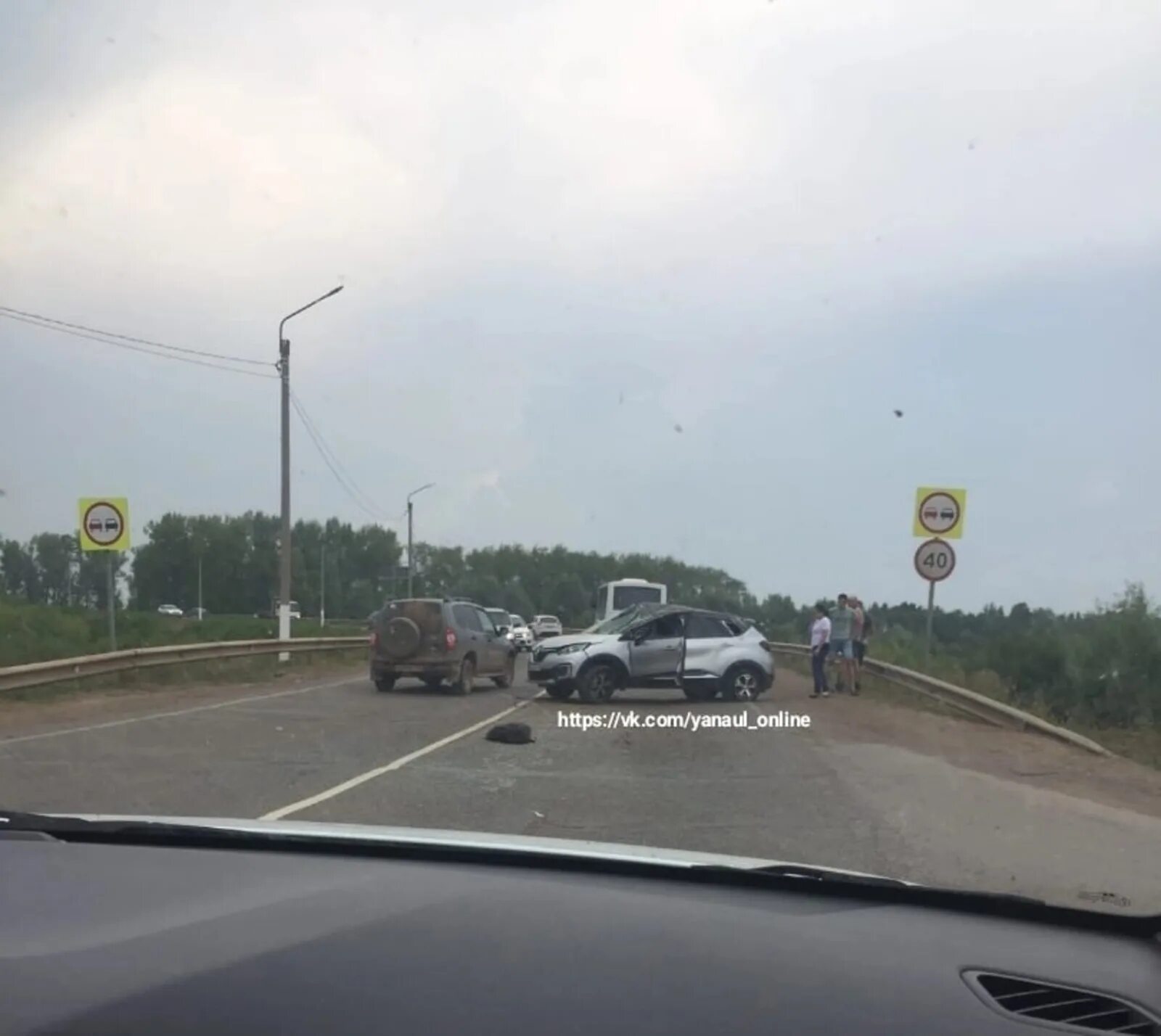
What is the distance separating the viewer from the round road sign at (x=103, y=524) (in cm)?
2288

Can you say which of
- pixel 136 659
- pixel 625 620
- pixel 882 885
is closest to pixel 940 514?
pixel 625 620

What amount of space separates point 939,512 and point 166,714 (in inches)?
446

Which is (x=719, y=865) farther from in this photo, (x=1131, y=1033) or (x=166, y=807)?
(x=166, y=807)

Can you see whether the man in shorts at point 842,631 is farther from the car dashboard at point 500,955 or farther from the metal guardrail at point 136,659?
the car dashboard at point 500,955

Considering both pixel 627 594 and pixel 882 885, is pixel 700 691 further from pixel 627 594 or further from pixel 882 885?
pixel 882 885

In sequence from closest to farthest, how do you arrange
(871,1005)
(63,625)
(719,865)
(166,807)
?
(871,1005), (719,865), (166,807), (63,625)

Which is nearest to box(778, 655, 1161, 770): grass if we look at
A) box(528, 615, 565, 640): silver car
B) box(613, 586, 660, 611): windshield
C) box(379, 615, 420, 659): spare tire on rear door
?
box(379, 615, 420, 659): spare tire on rear door

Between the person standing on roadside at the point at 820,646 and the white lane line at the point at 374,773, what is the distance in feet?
21.9

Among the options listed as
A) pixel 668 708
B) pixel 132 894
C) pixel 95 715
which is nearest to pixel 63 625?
pixel 95 715

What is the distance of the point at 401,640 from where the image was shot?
24391 millimetres

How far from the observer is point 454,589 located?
46844 millimetres

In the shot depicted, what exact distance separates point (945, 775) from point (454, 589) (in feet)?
113

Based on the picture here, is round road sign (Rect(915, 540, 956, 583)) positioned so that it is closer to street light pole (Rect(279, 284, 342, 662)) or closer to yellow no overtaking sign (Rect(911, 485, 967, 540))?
yellow no overtaking sign (Rect(911, 485, 967, 540))

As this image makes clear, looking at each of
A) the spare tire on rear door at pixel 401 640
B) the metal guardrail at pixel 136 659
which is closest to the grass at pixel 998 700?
the spare tire on rear door at pixel 401 640
